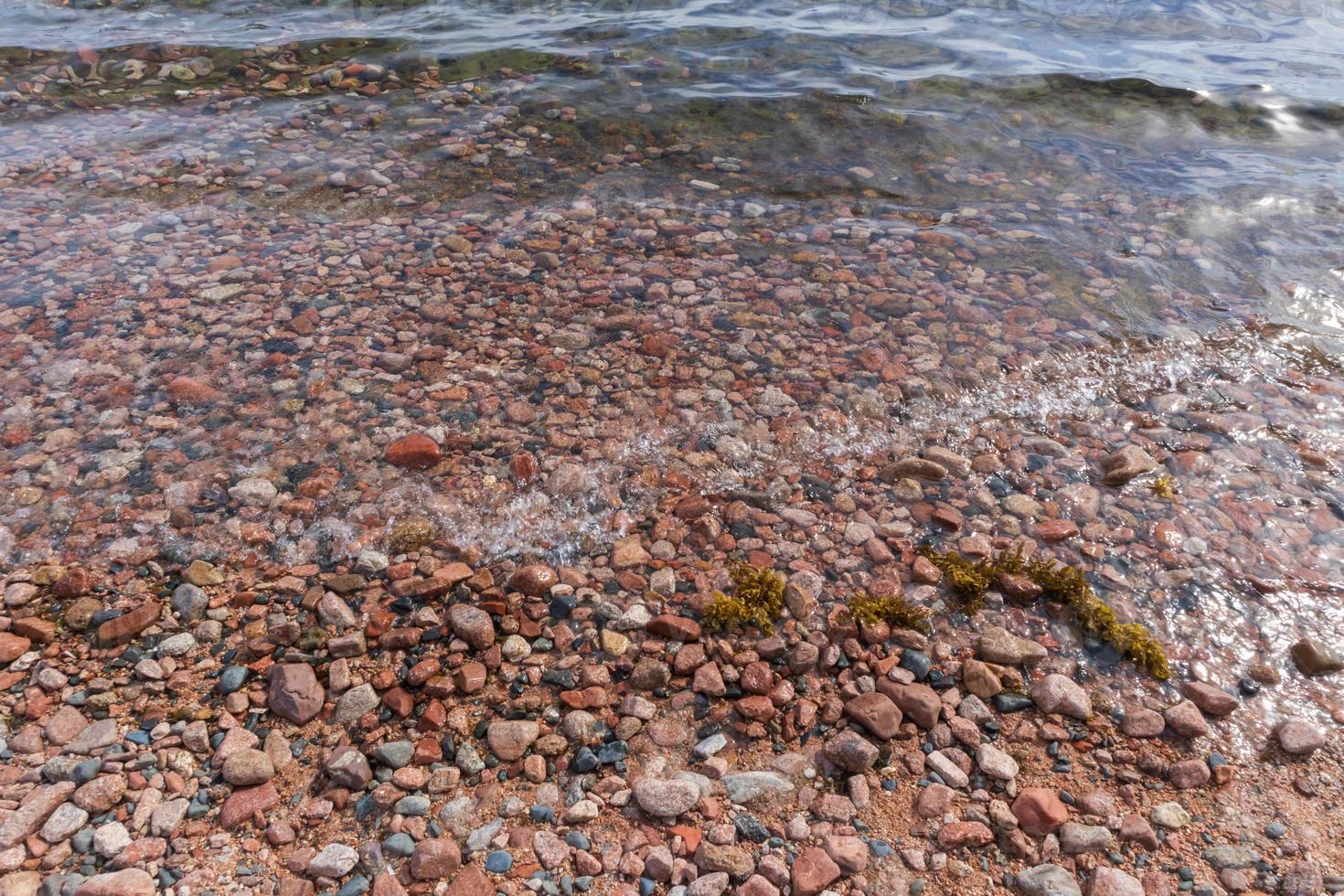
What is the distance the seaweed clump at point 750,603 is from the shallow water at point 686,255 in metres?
1.01

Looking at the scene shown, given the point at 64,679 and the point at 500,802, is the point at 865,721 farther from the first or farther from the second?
the point at 64,679

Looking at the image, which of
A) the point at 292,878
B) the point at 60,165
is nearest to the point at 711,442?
the point at 292,878

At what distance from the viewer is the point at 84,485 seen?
18.7 feet

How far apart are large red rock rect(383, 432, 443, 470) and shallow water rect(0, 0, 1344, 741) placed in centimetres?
16

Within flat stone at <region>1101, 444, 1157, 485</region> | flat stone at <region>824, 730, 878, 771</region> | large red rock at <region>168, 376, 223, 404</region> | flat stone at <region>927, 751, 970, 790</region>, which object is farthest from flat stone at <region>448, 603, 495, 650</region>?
flat stone at <region>1101, 444, 1157, 485</region>

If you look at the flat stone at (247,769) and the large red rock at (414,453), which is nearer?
the flat stone at (247,769)

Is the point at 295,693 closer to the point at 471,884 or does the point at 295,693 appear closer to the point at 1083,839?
the point at 471,884

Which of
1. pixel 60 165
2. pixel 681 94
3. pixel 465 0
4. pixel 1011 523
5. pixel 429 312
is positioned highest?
pixel 465 0

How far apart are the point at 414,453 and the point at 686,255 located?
157 inches

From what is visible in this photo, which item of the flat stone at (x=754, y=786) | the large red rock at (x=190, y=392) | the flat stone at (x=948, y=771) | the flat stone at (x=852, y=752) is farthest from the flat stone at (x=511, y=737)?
the large red rock at (x=190, y=392)

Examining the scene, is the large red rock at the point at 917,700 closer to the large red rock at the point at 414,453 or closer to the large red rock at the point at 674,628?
the large red rock at the point at 674,628

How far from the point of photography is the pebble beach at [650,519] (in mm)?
3936

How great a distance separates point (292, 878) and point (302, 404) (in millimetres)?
3914

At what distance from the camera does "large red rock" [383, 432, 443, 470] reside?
602cm
